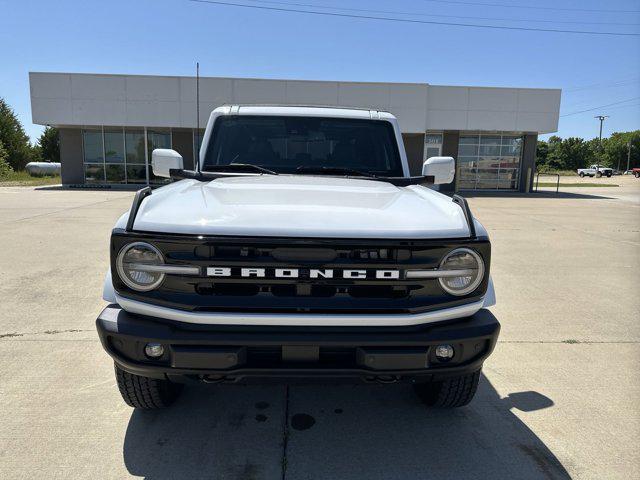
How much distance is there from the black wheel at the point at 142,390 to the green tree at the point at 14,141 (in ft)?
158

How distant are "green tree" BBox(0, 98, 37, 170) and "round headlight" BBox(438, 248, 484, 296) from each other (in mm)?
49353

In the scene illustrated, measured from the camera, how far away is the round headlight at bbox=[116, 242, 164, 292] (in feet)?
7.12

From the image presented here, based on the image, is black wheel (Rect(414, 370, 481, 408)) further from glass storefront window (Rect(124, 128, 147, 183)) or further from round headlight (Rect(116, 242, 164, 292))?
glass storefront window (Rect(124, 128, 147, 183))

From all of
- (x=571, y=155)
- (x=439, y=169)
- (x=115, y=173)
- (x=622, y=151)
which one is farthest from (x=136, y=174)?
(x=622, y=151)

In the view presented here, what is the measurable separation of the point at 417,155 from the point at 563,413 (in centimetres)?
2386

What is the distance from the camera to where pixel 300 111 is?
395cm

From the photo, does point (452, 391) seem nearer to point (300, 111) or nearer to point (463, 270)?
point (463, 270)

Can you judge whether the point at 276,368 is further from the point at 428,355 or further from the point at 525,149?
the point at 525,149

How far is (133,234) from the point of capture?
216 centimetres

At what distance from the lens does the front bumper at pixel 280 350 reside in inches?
81.9

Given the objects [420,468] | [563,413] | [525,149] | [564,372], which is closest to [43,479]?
[420,468]

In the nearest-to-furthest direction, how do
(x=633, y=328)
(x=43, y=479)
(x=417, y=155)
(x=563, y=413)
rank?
1. (x=43, y=479)
2. (x=563, y=413)
3. (x=633, y=328)
4. (x=417, y=155)

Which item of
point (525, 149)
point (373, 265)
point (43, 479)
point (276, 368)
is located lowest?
point (43, 479)

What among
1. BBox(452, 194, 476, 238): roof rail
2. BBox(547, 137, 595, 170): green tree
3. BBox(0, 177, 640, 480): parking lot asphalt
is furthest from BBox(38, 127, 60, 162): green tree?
BBox(547, 137, 595, 170): green tree
